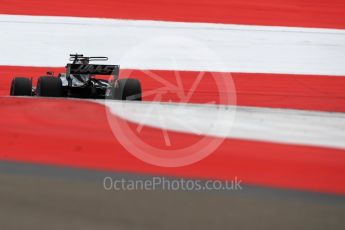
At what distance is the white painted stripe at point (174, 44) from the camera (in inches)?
497

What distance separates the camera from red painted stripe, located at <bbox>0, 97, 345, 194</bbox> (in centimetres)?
425

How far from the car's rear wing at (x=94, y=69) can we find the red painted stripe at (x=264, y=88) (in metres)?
1.66

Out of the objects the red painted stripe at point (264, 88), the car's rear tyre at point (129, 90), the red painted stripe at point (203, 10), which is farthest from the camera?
the red painted stripe at point (203, 10)

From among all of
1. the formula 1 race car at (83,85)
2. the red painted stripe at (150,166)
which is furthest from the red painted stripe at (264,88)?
the red painted stripe at (150,166)

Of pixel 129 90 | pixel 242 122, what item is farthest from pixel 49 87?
pixel 242 122

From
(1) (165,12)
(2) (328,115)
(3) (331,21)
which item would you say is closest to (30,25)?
(1) (165,12)

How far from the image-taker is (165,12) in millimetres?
14391

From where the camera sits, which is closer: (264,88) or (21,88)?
(21,88)

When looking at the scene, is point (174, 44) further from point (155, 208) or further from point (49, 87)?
point (155, 208)

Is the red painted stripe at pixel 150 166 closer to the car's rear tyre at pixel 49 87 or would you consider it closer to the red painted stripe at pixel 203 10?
the car's rear tyre at pixel 49 87

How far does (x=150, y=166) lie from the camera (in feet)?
14.8

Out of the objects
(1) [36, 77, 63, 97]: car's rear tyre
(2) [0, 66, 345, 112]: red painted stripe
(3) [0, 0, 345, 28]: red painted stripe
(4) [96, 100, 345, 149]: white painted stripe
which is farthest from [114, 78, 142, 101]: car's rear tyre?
(3) [0, 0, 345, 28]: red painted stripe

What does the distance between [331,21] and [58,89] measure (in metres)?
7.70

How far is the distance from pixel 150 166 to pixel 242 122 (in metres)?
2.05
